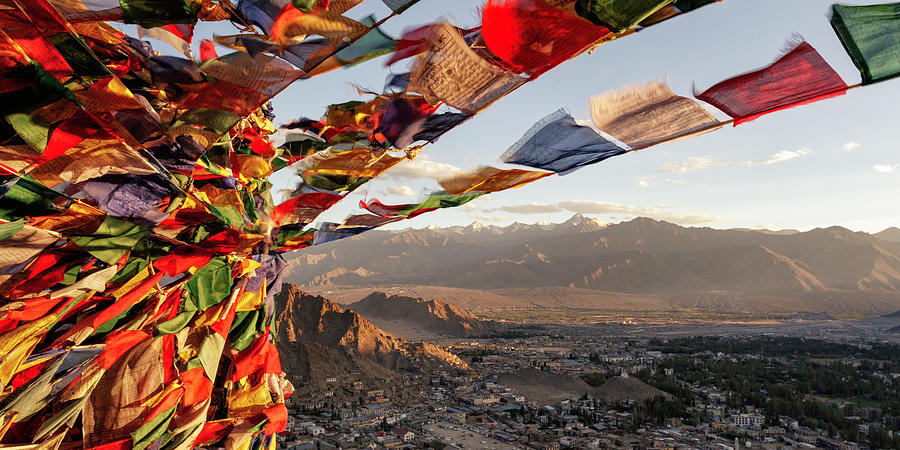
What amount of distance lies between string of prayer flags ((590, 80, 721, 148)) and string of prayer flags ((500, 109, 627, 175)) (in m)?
0.17

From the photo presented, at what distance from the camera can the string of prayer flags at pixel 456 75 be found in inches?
87.2

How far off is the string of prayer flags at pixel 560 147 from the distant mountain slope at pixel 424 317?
2351 inches

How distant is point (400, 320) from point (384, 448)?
174 feet

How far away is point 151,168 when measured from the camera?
89.0 inches

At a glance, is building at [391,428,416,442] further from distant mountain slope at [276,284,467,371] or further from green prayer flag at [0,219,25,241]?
green prayer flag at [0,219,25,241]

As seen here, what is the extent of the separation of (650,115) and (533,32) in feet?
2.95

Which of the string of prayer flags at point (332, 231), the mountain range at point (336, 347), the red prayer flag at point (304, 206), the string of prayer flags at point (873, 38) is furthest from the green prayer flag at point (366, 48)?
the mountain range at point (336, 347)

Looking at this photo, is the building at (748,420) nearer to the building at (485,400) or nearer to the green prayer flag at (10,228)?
the building at (485,400)

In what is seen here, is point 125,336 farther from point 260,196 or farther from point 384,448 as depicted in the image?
point 384,448

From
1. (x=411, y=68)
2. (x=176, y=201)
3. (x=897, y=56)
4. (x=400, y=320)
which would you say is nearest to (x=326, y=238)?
(x=176, y=201)

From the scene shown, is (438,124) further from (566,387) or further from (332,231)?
(566,387)

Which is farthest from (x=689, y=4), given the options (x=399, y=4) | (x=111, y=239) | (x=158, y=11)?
(x=111, y=239)

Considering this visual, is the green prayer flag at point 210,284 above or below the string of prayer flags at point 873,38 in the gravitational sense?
below

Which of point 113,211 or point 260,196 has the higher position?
point 260,196
